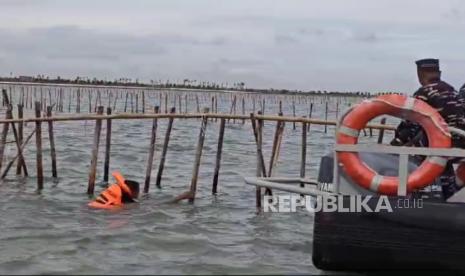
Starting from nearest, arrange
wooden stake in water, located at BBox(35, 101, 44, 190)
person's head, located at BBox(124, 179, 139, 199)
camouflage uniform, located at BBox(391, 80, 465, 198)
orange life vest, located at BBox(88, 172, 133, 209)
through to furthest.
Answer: camouflage uniform, located at BBox(391, 80, 465, 198) < orange life vest, located at BBox(88, 172, 133, 209) < person's head, located at BBox(124, 179, 139, 199) < wooden stake in water, located at BBox(35, 101, 44, 190)

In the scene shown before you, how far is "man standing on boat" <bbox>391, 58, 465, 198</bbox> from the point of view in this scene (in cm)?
718

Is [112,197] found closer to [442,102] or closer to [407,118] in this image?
[407,118]

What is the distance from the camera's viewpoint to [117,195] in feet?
38.8

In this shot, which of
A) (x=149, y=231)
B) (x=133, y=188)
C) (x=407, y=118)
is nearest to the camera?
(x=407, y=118)

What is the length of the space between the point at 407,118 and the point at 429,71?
0.64 meters

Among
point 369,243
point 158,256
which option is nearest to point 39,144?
point 158,256

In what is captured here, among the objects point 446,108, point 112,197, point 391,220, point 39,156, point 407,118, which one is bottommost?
point 112,197

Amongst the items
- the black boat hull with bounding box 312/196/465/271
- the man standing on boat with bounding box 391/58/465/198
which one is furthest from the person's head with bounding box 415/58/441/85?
the black boat hull with bounding box 312/196/465/271

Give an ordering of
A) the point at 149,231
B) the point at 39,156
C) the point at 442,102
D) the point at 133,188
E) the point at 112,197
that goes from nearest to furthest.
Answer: the point at 442,102 < the point at 149,231 < the point at 112,197 < the point at 133,188 < the point at 39,156

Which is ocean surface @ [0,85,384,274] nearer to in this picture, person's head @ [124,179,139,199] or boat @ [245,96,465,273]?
person's head @ [124,179,139,199]

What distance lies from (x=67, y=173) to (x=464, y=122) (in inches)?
434

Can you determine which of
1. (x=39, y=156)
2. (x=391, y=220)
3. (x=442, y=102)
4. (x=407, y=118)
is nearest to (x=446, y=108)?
(x=442, y=102)

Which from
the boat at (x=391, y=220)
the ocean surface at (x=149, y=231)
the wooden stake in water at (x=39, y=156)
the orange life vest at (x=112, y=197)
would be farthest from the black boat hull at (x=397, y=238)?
the wooden stake in water at (x=39, y=156)

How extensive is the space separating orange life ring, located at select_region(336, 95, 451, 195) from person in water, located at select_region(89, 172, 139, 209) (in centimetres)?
569
